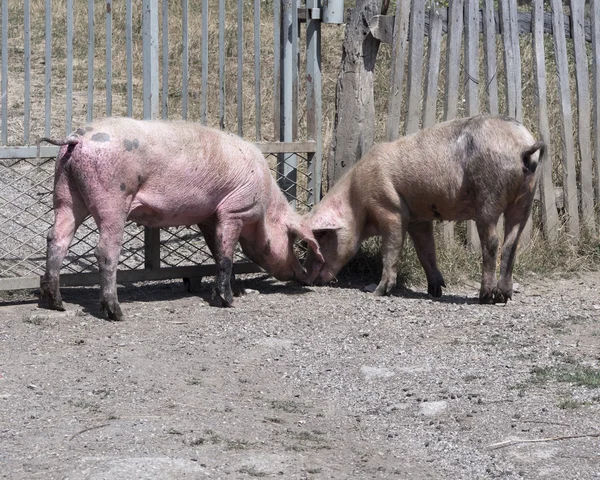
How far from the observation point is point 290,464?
13.4 feet

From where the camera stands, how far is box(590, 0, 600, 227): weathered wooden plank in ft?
28.6

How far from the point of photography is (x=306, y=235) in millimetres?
7777

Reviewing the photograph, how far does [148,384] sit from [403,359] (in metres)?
1.48

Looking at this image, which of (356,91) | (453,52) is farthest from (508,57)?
(356,91)

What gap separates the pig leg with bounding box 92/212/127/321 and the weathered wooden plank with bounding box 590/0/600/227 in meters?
4.41

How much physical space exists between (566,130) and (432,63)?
1.44 m

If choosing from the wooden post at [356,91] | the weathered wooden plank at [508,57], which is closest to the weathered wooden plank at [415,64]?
the wooden post at [356,91]

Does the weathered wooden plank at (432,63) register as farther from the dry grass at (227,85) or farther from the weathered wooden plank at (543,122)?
the dry grass at (227,85)

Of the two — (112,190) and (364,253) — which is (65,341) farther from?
(364,253)

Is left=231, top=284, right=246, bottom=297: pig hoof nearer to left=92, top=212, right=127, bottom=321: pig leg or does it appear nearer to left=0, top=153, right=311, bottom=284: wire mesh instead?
left=0, top=153, right=311, bottom=284: wire mesh

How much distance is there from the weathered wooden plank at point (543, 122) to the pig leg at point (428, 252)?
4.01 feet

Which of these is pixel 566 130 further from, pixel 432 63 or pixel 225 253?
pixel 225 253

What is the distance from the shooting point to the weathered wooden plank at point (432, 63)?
26.7ft

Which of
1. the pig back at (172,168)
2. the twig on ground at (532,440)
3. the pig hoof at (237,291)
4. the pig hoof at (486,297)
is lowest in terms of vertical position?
the pig hoof at (237,291)
